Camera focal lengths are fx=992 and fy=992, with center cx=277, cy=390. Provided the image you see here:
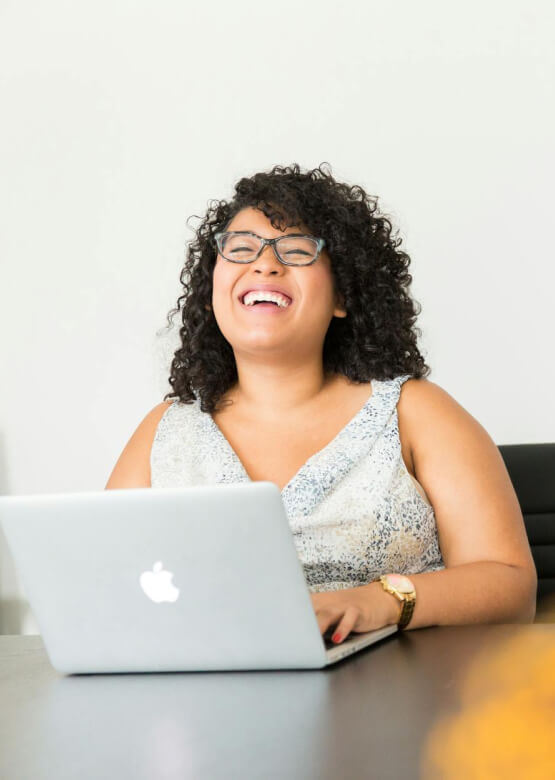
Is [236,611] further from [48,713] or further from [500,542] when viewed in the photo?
[500,542]

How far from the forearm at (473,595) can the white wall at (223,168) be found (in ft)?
4.92

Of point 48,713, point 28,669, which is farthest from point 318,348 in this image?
point 48,713

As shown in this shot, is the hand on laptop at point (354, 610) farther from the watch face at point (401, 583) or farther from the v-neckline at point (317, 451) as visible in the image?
the v-neckline at point (317, 451)

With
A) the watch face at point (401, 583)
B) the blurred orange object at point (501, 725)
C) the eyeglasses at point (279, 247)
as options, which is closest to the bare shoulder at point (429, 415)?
the eyeglasses at point (279, 247)

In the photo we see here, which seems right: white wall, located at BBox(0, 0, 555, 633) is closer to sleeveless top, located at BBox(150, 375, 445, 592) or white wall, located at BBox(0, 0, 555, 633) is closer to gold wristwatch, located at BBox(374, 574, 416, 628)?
sleeveless top, located at BBox(150, 375, 445, 592)

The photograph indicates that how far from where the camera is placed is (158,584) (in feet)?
3.79

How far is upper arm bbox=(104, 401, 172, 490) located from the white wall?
48.7 inches

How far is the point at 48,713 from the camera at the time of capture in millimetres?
1077

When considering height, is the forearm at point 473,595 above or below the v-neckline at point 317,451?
below

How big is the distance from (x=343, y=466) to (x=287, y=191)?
0.61 meters

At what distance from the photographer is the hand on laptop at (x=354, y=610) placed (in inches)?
49.3

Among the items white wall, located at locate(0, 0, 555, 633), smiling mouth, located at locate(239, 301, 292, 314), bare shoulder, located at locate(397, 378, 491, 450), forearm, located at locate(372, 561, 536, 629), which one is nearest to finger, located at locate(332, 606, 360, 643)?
forearm, located at locate(372, 561, 536, 629)

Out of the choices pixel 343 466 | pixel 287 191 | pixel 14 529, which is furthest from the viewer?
pixel 287 191

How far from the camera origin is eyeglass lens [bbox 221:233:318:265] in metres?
2.04
